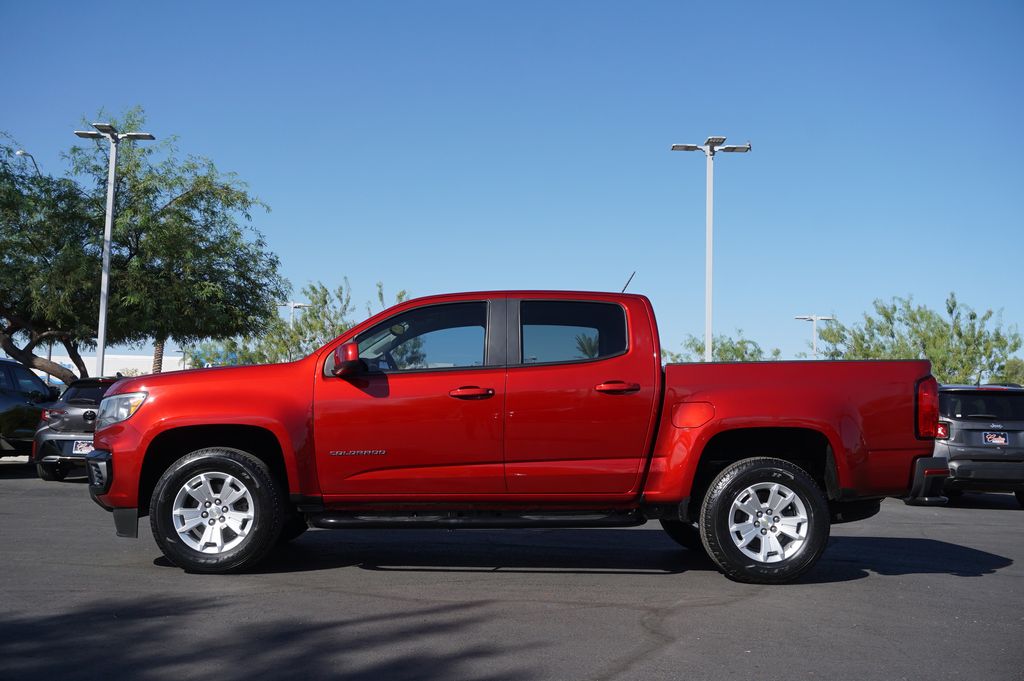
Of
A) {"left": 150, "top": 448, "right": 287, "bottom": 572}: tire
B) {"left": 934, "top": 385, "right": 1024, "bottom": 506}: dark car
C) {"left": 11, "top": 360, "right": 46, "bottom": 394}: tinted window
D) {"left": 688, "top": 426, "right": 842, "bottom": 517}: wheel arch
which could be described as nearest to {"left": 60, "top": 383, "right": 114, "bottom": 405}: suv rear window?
{"left": 11, "top": 360, "right": 46, "bottom": 394}: tinted window

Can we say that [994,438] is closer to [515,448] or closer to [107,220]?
[515,448]

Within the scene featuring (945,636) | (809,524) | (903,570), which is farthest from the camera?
(903,570)

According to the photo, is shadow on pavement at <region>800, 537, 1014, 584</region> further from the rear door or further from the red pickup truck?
the rear door

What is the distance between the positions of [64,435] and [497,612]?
972 centimetres

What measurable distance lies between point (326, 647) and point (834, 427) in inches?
148

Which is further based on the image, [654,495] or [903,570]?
[903,570]

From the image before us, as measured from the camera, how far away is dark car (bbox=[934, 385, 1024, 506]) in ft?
41.5

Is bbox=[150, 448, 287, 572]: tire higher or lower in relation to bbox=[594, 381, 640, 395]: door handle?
lower

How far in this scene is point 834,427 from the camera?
22.7ft

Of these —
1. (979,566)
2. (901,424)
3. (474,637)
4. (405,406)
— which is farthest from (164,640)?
(979,566)

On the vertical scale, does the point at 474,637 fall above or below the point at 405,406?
below

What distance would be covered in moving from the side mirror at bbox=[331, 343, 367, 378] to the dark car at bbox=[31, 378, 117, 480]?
7779 millimetres

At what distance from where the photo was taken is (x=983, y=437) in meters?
12.8

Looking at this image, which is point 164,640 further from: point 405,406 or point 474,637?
point 405,406
